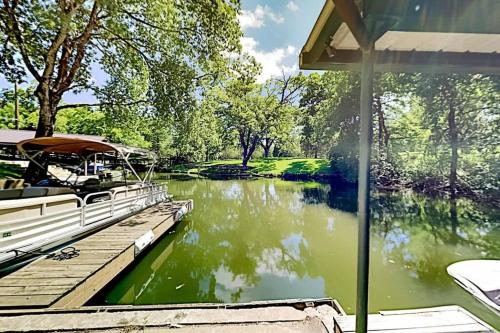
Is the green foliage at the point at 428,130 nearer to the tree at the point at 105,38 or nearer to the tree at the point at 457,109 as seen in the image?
the tree at the point at 457,109

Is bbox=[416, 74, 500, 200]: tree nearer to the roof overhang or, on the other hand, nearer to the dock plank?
the roof overhang

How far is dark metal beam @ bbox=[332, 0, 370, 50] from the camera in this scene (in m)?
1.22

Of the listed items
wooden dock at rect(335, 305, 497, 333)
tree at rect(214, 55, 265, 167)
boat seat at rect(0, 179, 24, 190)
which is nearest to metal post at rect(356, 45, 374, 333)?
wooden dock at rect(335, 305, 497, 333)

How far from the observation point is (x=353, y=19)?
1290 mm

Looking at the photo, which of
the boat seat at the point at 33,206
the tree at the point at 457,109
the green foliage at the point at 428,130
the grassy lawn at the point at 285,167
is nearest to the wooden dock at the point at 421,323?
the boat seat at the point at 33,206

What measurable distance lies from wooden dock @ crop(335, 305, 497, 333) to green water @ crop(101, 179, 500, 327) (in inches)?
63.4

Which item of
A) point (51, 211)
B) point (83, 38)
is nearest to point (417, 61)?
point (51, 211)

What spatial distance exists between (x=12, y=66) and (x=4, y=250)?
7500 millimetres

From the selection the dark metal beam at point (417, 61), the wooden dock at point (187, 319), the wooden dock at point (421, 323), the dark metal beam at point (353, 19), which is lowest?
the wooden dock at point (187, 319)

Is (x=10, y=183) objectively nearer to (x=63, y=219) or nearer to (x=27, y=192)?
(x=27, y=192)

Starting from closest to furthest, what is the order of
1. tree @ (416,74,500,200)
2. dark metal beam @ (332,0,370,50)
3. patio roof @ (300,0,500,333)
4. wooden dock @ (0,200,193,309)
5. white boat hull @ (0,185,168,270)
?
dark metal beam @ (332,0,370,50), patio roof @ (300,0,500,333), wooden dock @ (0,200,193,309), white boat hull @ (0,185,168,270), tree @ (416,74,500,200)

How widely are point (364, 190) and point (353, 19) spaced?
0.89 m

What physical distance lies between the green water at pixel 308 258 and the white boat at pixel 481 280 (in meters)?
1.68

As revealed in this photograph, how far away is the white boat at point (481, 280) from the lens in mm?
1737
